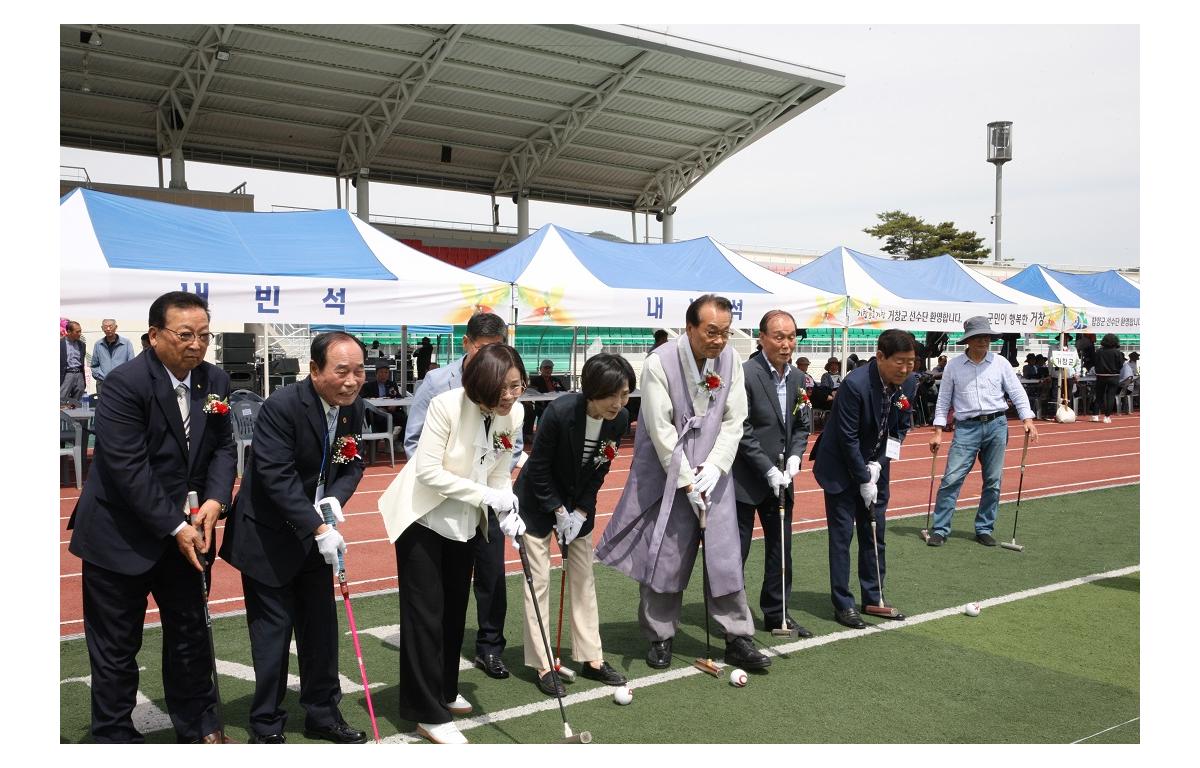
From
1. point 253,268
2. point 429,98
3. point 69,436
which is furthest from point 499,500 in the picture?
point 429,98

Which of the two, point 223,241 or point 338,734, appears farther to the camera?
point 223,241

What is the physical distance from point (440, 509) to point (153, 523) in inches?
44.8

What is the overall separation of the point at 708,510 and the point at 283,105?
25.0m

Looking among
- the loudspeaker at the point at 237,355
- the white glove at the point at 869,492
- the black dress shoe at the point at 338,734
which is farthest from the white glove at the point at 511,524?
the loudspeaker at the point at 237,355

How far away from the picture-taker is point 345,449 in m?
4.14

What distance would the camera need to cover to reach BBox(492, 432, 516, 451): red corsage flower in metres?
4.20

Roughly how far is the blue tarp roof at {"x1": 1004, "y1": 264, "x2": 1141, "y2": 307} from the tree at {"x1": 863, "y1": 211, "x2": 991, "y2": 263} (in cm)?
2757

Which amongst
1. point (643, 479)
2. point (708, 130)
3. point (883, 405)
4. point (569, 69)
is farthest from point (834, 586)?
point (708, 130)

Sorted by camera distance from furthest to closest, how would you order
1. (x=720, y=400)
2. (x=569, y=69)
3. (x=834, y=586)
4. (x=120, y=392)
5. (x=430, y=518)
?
(x=569, y=69) → (x=834, y=586) → (x=720, y=400) → (x=430, y=518) → (x=120, y=392)

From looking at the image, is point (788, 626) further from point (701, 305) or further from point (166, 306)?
point (166, 306)

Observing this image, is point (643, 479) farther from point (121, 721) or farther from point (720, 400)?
point (121, 721)

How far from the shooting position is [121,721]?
3775mm

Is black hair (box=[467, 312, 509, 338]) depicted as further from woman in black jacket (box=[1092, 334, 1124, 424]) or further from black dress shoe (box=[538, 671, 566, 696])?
woman in black jacket (box=[1092, 334, 1124, 424])

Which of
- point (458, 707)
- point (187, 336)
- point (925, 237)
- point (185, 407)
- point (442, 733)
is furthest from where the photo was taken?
point (925, 237)
